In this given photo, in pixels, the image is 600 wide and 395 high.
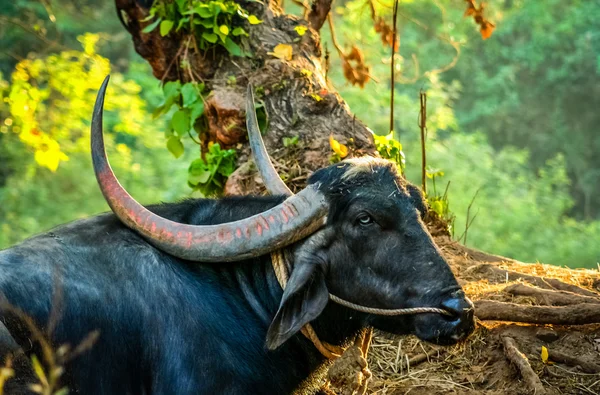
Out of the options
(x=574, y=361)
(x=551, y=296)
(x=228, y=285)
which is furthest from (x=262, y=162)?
(x=574, y=361)

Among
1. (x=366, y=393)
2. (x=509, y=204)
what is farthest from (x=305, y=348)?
(x=509, y=204)

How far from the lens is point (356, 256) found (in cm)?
412

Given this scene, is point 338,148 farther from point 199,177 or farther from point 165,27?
point 165,27

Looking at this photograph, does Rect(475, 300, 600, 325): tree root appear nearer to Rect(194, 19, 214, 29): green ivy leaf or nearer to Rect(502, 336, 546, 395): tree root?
Rect(502, 336, 546, 395): tree root

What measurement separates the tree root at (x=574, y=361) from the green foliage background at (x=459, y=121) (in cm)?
831

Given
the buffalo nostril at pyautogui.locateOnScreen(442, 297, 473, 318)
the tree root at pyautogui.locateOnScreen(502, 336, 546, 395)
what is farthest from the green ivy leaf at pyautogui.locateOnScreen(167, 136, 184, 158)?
the buffalo nostril at pyautogui.locateOnScreen(442, 297, 473, 318)

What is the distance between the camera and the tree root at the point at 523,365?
459cm

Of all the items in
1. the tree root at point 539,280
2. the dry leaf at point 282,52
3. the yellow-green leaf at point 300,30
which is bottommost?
the tree root at point 539,280

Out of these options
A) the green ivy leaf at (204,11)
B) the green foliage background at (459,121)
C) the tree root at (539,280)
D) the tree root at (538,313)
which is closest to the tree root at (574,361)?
the tree root at (538,313)

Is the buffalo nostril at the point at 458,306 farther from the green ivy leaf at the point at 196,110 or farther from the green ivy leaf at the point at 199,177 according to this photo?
the green ivy leaf at the point at 196,110

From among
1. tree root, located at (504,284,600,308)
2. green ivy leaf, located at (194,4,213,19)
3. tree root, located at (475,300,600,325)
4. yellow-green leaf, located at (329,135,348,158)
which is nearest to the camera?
tree root, located at (475,300,600,325)

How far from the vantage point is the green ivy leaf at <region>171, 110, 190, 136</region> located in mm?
6363

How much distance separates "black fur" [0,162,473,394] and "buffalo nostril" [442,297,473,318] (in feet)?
0.08

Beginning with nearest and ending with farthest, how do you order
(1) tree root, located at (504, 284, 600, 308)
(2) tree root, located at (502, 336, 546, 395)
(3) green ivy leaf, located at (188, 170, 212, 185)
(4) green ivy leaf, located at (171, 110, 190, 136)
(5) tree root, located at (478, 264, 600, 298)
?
(2) tree root, located at (502, 336, 546, 395) < (1) tree root, located at (504, 284, 600, 308) < (5) tree root, located at (478, 264, 600, 298) < (3) green ivy leaf, located at (188, 170, 212, 185) < (4) green ivy leaf, located at (171, 110, 190, 136)
